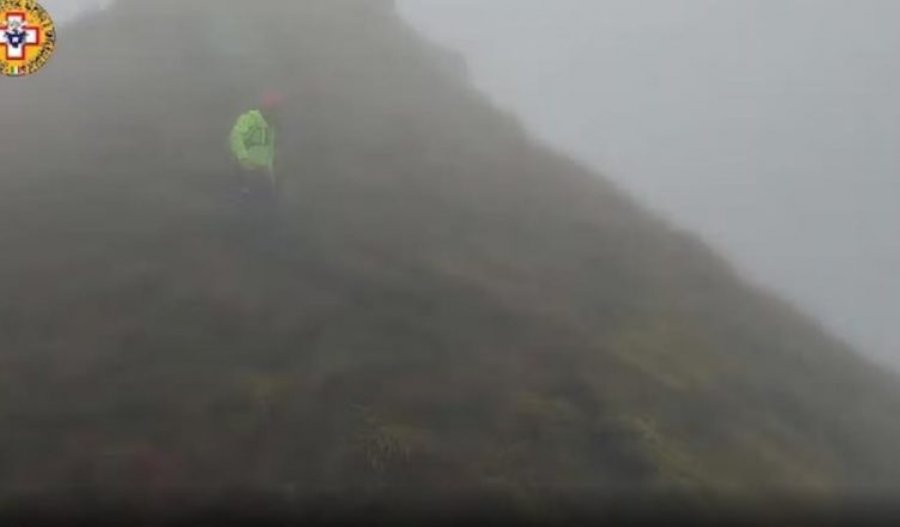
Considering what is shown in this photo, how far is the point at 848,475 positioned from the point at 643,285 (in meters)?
7.05

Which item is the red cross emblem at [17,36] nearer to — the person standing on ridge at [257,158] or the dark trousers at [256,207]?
the person standing on ridge at [257,158]

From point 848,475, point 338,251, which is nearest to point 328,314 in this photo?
point 338,251

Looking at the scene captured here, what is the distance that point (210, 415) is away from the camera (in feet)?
48.4

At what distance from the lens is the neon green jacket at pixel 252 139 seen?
1819 cm

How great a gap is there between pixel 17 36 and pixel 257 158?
6.71 m

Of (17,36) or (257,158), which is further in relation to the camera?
(17,36)

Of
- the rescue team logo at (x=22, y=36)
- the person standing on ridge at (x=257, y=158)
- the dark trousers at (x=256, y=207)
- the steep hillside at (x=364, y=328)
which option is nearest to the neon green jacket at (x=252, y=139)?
the person standing on ridge at (x=257, y=158)

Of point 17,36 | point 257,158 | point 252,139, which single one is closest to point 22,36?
point 17,36

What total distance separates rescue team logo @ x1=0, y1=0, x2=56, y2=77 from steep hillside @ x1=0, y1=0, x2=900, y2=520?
321 centimetres

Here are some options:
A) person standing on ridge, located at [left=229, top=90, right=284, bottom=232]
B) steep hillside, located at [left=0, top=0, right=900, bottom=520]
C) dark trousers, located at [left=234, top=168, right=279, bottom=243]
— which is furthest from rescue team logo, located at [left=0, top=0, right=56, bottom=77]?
dark trousers, located at [left=234, top=168, right=279, bottom=243]

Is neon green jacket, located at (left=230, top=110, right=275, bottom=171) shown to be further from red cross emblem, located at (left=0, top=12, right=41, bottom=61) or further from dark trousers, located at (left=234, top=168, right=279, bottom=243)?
red cross emblem, located at (left=0, top=12, right=41, bottom=61)

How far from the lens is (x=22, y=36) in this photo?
20.2 meters

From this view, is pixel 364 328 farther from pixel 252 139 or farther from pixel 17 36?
pixel 17 36

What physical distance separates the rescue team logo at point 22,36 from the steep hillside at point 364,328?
10.5 ft
